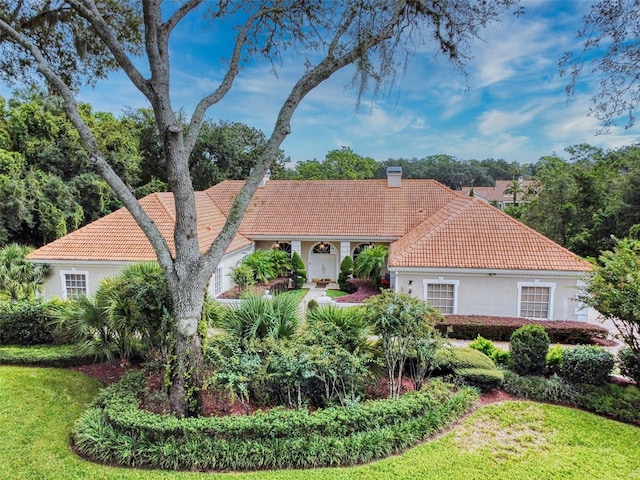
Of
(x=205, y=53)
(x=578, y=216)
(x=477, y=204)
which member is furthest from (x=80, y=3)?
(x=578, y=216)

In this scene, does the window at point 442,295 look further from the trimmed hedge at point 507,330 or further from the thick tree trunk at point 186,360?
the thick tree trunk at point 186,360

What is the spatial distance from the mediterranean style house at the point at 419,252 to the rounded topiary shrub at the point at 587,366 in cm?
129

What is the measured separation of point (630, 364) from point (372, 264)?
11.6 m

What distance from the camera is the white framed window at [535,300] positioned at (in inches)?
564

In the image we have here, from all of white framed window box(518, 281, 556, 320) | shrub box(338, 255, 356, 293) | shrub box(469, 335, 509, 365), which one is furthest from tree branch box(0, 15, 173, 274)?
shrub box(338, 255, 356, 293)

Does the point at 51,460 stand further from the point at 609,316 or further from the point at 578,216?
the point at 578,216

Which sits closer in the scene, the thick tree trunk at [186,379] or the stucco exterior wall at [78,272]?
the thick tree trunk at [186,379]

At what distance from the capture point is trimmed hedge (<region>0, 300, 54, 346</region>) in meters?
11.7

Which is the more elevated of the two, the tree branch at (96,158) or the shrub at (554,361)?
the tree branch at (96,158)

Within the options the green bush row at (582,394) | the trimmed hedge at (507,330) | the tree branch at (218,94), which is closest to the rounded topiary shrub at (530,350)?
the green bush row at (582,394)

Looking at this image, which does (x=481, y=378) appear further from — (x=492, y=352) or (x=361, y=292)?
(x=361, y=292)

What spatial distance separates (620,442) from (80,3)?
509 inches

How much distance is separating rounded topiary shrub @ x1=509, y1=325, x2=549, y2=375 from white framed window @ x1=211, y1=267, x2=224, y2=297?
11.7m

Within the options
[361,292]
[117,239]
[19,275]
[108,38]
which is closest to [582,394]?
[361,292]
